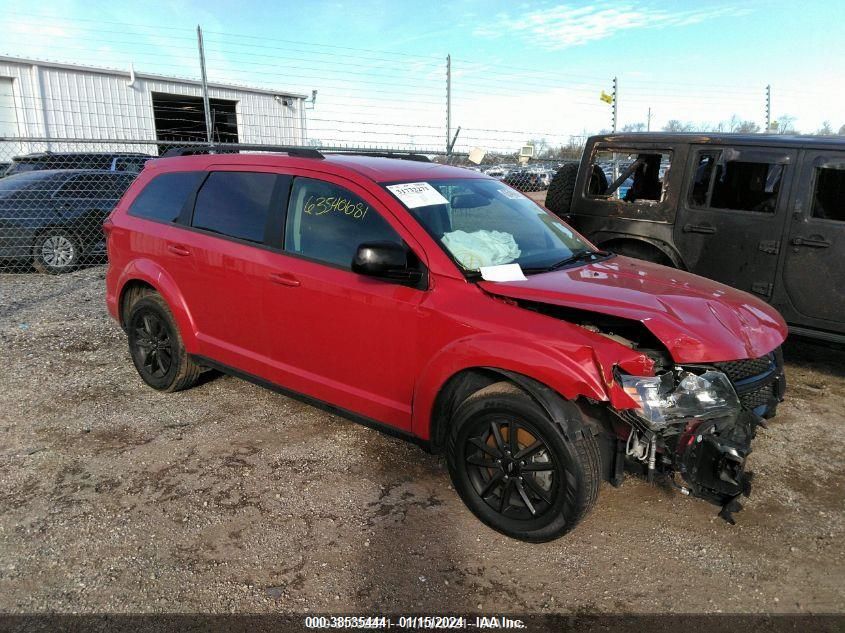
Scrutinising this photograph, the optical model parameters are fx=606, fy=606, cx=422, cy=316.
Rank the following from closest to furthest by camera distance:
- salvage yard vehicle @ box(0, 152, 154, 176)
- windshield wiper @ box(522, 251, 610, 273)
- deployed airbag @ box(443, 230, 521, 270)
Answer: deployed airbag @ box(443, 230, 521, 270), windshield wiper @ box(522, 251, 610, 273), salvage yard vehicle @ box(0, 152, 154, 176)

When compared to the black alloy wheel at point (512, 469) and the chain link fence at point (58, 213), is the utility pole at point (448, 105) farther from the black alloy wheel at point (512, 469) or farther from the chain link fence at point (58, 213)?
the black alloy wheel at point (512, 469)

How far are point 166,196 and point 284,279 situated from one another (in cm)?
152

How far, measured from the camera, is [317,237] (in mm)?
3500

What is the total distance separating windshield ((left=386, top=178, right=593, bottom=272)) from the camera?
3227 millimetres

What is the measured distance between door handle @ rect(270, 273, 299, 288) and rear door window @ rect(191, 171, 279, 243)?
0.94ft

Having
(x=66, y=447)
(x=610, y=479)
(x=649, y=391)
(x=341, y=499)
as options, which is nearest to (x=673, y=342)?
(x=649, y=391)

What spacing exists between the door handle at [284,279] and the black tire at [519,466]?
4.12 feet

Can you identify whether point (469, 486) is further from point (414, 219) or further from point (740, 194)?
point (740, 194)

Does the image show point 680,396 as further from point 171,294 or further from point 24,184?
point 24,184

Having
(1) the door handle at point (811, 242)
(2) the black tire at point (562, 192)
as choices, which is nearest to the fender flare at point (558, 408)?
(1) the door handle at point (811, 242)

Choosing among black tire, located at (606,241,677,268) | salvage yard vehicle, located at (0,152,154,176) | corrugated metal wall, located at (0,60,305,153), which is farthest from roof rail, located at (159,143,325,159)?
corrugated metal wall, located at (0,60,305,153)

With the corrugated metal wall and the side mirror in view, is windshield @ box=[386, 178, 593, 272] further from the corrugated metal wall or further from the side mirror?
the corrugated metal wall

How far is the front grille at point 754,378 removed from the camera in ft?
9.57

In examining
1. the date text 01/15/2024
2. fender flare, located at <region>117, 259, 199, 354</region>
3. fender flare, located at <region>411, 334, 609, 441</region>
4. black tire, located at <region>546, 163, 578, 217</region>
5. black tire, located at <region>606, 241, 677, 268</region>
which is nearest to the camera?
the date text 01/15/2024
